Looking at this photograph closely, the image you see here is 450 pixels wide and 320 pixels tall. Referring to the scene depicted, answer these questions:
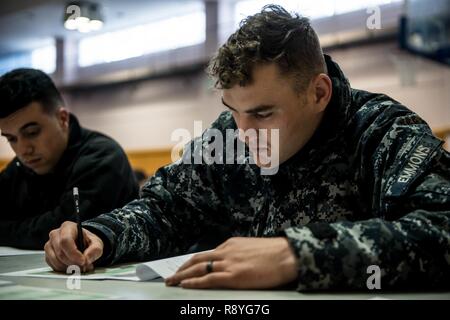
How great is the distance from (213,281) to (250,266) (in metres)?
0.06

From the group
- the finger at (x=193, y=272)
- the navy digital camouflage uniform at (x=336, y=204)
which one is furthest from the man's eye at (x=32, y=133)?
the finger at (x=193, y=272)

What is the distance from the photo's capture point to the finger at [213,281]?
32.1 inches

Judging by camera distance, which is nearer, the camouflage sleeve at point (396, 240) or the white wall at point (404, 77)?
the camouflage sleeve at point (396, 240)

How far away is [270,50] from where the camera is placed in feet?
3.56

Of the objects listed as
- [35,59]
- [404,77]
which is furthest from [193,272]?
[35,59]

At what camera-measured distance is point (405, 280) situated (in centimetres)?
84

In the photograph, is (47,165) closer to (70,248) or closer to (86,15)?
(70,248)

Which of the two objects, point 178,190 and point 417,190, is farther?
point 178,190

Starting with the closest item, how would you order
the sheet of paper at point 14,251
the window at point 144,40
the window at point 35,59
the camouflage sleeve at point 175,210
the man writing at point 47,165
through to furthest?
1. the camouflage sleeve at point 175,210
2. the sheet of paper at point 14,251
3. the man writing at point 47,165
4. the window at point 144,40
5. the window at point 35,59

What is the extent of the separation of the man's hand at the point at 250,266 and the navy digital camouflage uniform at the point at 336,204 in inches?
0.8

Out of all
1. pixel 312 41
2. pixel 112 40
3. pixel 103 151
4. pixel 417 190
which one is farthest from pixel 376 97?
pixel 112 40

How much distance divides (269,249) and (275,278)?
5cm

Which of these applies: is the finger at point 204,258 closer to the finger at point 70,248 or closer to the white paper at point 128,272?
the white paper at point 128,272

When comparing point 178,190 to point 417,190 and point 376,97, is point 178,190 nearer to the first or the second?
point 376,97
